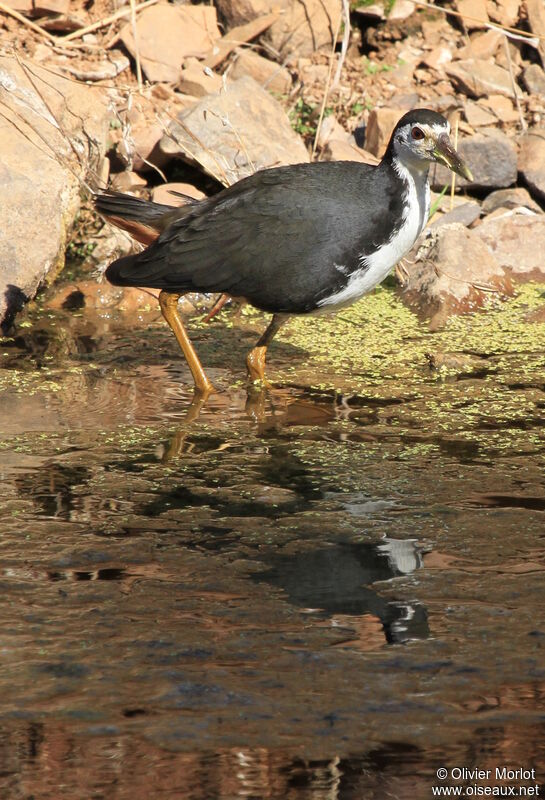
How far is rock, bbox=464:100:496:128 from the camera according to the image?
8258mm

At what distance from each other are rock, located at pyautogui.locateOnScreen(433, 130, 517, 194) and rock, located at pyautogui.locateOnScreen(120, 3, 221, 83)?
2.00 m

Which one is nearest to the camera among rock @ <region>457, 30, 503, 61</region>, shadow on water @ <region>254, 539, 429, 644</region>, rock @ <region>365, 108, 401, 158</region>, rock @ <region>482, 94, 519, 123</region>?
shadow on water @ <region>254, 539, 429, 644</region>

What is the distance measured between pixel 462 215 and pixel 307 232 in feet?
9.34

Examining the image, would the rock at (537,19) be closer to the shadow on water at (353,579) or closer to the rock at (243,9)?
the rock at (243,9)

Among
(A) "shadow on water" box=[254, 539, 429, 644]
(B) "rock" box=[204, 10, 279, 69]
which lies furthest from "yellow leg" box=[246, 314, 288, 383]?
(B) "rock" box=[204, 10, 279, 69]

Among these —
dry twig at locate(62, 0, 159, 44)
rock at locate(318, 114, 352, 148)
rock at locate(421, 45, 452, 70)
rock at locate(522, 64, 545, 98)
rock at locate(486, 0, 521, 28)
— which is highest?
dry twig at locate(62, 0, 159, 44)

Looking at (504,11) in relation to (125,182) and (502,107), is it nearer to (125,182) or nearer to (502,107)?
(502,107)

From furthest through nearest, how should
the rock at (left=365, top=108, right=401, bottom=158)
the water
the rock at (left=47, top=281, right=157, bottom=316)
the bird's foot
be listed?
the rock at (left=365, top=108, right=401, bottom=158), the rock at (left=47, top=281, right=157, bottom=316), the bird's foot, the water

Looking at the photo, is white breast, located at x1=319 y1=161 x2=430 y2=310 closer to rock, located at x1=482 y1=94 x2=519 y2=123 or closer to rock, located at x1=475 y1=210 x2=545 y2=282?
rock, located at x1=475 y1=210 x2=545 y2=282

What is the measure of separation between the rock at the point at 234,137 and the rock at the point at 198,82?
42cm

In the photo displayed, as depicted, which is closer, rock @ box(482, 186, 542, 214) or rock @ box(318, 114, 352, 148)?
rock @ box(482, 186, 542, 214)

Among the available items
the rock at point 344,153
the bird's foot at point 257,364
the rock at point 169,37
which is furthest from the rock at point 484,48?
the bird's foot at point 257,364

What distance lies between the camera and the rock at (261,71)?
323 inches

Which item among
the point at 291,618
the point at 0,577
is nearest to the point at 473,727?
the point at 291,618
